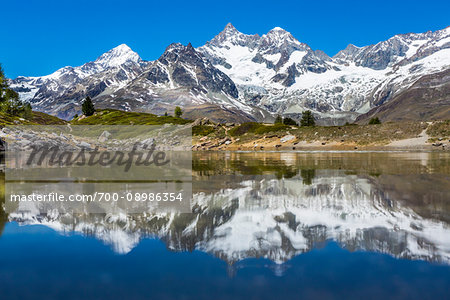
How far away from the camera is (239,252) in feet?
30.4

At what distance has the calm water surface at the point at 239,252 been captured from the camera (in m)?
7.03

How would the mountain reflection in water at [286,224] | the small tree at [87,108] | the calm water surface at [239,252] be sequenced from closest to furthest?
the calm water surface at [239,252] → the mountain reflection in water at [286,224] → the small tree at [87,108]

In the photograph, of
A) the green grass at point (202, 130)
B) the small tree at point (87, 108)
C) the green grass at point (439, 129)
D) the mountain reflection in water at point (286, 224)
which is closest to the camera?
the mountain reflection in water at point (286, 224)

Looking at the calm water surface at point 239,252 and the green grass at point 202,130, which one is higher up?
the green grass at point 202,130

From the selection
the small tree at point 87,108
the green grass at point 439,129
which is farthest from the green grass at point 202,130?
the small tree at point 87,108

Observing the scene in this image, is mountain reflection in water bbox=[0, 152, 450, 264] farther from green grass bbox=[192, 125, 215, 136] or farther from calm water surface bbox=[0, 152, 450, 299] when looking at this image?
green grass bbox=[192, 125, 215, 136]

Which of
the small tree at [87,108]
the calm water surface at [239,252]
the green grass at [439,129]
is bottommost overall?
the calm water surface at [239,252]

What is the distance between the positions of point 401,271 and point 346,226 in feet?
12.3

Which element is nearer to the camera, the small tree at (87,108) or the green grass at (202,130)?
the green grass at (202,130)

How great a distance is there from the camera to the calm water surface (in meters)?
7.03

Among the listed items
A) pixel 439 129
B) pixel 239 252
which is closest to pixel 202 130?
pixel 439 129

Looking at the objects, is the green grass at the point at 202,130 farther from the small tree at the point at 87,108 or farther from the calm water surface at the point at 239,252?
the calm water surface at the point at 239,252

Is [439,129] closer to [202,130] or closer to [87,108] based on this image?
[202,130]

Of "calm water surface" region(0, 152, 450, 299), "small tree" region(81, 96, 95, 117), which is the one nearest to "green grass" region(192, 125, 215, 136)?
"small tree" region(81, 96, 95, 117)
